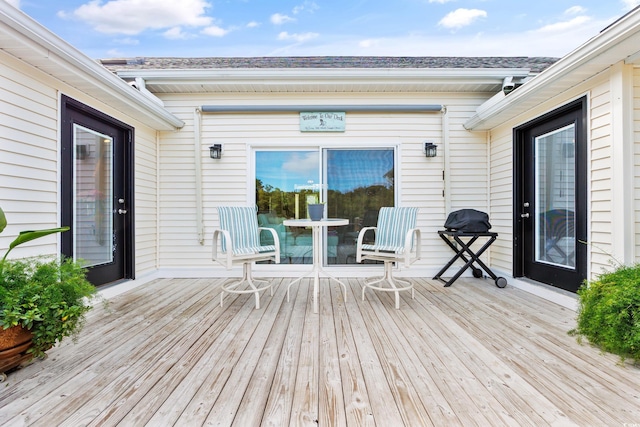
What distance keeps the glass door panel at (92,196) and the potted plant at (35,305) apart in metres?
1.29

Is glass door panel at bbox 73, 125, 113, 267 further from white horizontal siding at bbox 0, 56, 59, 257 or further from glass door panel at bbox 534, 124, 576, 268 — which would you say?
glass door panel at bbox 534, 124, 576, 268

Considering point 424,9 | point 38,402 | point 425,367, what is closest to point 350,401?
point 425,367

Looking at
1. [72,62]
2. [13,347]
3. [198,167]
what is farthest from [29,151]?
[198,167]

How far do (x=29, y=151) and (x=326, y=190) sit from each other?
118 inches

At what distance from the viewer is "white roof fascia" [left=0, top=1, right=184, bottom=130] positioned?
192cm

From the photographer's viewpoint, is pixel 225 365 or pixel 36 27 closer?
pixel 225 365

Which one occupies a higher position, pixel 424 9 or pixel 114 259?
pixel 424 9

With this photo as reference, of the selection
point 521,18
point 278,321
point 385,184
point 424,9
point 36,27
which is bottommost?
point 278,321

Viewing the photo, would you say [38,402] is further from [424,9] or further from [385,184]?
[424,9]

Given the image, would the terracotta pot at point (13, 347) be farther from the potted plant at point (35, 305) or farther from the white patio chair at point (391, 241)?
the white patio chair at point (391, 241)

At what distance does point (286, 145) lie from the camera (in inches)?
164

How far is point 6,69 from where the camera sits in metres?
2.22

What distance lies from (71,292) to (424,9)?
7.85 meters

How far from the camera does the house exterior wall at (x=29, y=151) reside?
7.31 feet
